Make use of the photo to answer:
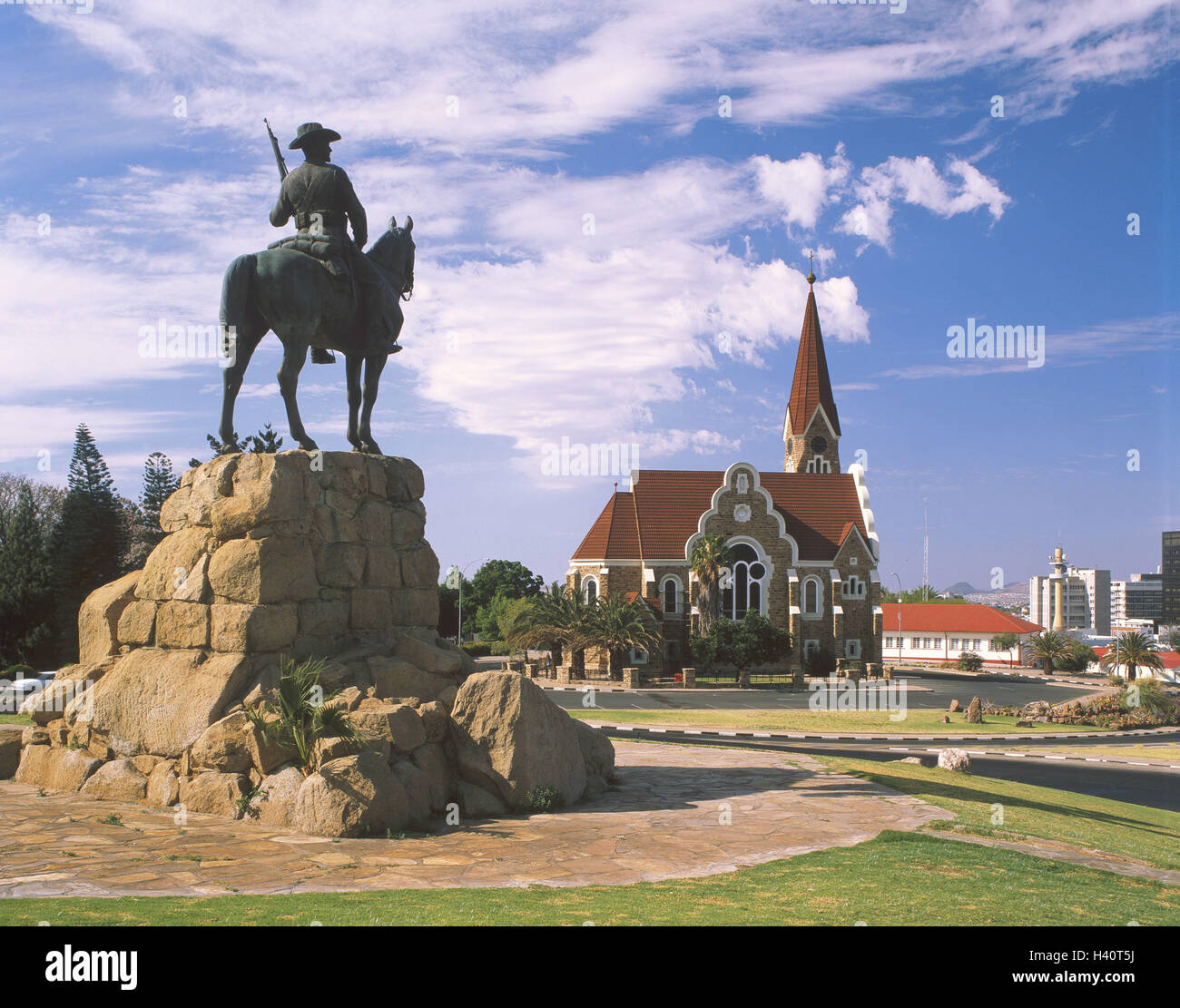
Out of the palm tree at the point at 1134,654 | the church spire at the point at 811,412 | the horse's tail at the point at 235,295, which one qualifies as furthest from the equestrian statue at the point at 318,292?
the church spire at the point at 811,412

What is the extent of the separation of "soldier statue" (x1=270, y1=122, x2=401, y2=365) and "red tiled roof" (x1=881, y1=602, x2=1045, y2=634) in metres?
70.7

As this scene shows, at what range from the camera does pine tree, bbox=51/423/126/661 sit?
3409 cm

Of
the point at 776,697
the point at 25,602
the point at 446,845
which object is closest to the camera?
the point at 446,845

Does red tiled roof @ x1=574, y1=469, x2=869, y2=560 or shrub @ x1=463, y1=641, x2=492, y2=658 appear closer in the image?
red tiled roof @ x1=574, y1=469, x2=869, y2=560

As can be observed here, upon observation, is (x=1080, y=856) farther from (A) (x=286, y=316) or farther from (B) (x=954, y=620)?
(B) (x=954, y=620)

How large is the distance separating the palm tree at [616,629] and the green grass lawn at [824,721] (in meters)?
12.8

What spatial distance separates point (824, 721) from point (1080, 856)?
20256mm

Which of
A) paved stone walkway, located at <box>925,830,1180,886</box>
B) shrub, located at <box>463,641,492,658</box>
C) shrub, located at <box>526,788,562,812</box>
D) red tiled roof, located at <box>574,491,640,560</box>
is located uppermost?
red tiled roof, located at <box>574,491,640,560</box>

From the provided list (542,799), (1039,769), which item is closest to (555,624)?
(1039,769)

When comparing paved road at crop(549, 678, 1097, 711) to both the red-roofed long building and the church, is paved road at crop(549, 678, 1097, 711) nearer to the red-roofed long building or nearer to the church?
the church

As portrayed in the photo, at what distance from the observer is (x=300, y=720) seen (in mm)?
9680

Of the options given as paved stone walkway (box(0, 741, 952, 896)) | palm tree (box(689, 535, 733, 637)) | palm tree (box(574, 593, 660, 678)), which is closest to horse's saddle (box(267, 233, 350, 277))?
paved stone walkway (box(0, 741, 952, 896))

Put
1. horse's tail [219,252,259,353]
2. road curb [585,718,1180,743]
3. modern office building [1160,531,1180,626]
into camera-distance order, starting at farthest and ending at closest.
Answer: modern office building [1160,531,1180,626] < road curb [585,718,1180,743] < horse's tail [219,252,259,353]

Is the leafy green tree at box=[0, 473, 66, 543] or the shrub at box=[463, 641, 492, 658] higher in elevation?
the leafy green tree at box=[0, 473, 66, 543]
